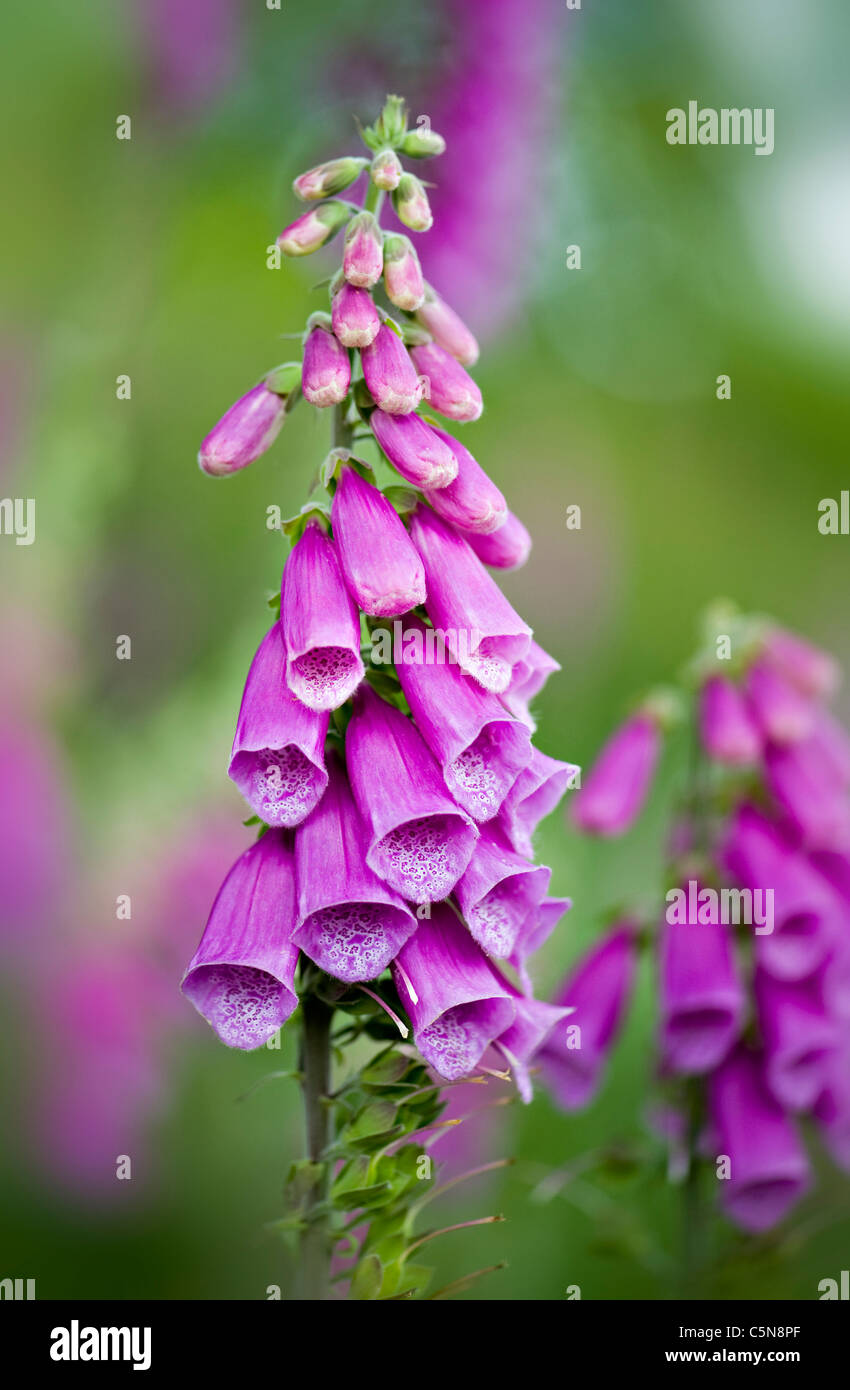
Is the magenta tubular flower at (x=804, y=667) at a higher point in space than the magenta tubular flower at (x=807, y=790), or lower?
higher

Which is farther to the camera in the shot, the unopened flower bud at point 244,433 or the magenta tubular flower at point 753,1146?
the magenta tubular flower at point 753,1146

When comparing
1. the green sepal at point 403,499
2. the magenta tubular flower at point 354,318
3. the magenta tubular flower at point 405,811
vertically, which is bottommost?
the magenta tubular flower at point 405,811

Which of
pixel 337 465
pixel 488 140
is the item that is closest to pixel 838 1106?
pixel 337 465

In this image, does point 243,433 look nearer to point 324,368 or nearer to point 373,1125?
point 324,368

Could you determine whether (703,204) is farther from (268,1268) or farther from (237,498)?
(268,1268)

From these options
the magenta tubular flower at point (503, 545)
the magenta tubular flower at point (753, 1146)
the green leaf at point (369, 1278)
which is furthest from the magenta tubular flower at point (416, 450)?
the magenta tubular flower at point (753, 1146)

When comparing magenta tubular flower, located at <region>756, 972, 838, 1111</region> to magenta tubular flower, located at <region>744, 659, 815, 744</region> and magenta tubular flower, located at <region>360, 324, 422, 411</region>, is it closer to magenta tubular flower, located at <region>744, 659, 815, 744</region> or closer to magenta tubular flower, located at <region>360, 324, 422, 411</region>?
Answer: magenta tubular flower, located at <region>744, 659, 815, 744</region>

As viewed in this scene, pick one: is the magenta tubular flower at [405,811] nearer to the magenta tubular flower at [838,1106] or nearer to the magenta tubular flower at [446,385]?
the magenta tubular flower at [446,385]
